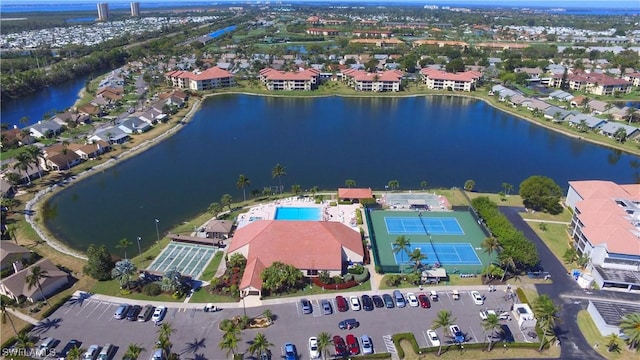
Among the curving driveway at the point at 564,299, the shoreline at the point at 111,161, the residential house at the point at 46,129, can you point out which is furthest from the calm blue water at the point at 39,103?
the curving driveway at the point at 564,299

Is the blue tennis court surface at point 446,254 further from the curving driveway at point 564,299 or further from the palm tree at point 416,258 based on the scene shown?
the curving driveway at point 564,299

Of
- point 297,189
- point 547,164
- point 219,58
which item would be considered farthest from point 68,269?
point 219,58

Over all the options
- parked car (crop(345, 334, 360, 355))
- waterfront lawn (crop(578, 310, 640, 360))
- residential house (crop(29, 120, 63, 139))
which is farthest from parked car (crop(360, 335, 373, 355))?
residential house (crop(29, 120, 63, 139))

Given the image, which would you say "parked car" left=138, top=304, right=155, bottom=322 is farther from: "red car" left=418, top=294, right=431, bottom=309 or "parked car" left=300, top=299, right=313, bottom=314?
"red car" left=418, top=294, right=431, bottom=309

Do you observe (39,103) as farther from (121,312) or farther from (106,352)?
(106,352)

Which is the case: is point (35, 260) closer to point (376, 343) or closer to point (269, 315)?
point (269, 315)

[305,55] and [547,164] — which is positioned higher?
[305,55]
